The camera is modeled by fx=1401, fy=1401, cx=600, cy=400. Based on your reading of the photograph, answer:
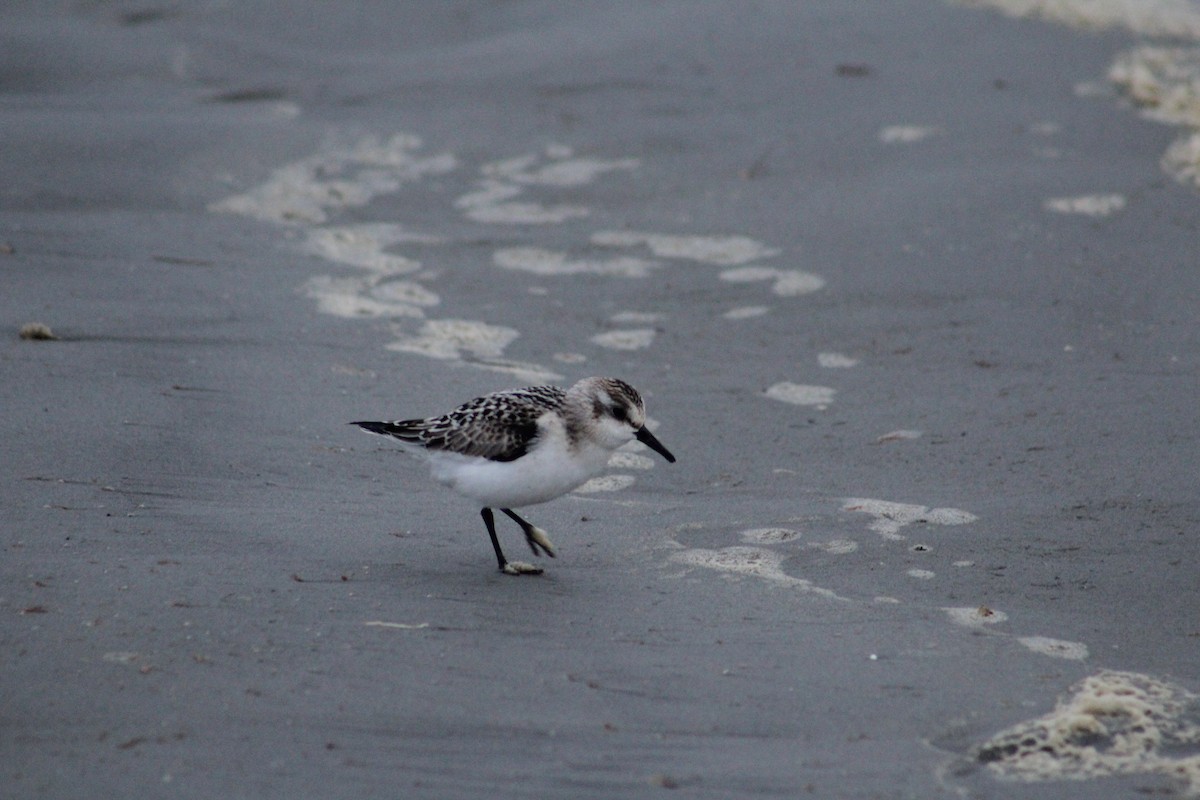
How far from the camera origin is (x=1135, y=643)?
4488 mm

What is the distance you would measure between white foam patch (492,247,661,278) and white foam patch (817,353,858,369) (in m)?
1.42

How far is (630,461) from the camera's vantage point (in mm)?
6316

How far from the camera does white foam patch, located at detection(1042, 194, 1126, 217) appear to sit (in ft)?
27.3

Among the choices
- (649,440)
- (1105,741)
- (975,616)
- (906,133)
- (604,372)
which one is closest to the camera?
(1105,741)

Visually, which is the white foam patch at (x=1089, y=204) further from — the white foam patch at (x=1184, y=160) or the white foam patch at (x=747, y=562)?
the white foam patch at (x=747, y=562)

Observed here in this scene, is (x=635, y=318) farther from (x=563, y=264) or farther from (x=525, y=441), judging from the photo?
(x=525, y=441)

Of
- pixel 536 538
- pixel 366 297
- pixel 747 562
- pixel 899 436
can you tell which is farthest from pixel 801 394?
pixel 366 297

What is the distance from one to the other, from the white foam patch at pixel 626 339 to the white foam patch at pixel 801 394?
857 millimetres

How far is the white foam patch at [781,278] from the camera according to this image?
8008 millimetres

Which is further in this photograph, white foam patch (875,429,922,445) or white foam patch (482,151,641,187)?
white foam patch (482,151,641,187)

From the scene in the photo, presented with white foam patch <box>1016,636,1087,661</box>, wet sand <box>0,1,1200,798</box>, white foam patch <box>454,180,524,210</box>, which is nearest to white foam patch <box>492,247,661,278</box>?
wet sand <box>0,1,1200,798</box>

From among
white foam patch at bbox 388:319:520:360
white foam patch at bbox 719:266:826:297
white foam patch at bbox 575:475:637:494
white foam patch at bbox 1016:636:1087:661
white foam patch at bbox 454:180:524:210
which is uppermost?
white foam patch at bbox 454:180:524:210

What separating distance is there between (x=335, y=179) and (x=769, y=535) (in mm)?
5236

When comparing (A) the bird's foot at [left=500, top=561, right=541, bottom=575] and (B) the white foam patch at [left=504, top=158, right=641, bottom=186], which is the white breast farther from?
(B) the white foam patch at [left=504, top=158, right=641, bottom=186]
